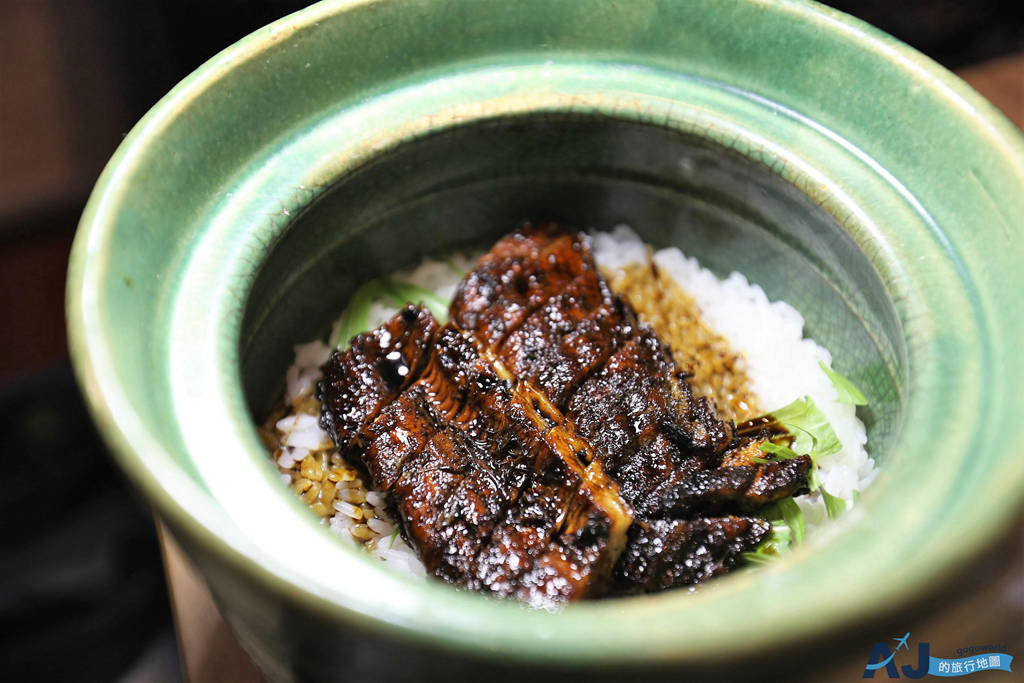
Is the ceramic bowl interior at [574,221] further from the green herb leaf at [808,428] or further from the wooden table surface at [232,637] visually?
the wooden table surface at [232,637]

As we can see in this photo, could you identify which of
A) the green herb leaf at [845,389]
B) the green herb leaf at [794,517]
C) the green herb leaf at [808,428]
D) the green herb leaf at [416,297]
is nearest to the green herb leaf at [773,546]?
the green herb leaf at [794,517]

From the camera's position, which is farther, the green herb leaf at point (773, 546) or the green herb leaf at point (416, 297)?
the green herb leaf at point (416, 297)

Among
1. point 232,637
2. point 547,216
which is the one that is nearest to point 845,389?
point 547,216

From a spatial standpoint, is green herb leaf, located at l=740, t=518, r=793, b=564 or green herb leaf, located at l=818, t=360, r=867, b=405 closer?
green herb leaf, located at l=740, t=518, r=793, b=564

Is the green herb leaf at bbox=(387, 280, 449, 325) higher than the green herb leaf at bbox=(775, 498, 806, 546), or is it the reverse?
the green herb leaf at bbox=(775, 498, 806, 546)

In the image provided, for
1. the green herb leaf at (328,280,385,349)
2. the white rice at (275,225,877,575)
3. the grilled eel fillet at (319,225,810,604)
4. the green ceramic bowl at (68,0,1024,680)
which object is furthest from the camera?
the green herb leaf at (328,280,385,349)

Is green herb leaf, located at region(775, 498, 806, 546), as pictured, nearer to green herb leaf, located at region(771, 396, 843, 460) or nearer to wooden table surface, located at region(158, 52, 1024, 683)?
green herb leaf, located at region(771, 396, 843, 460)
